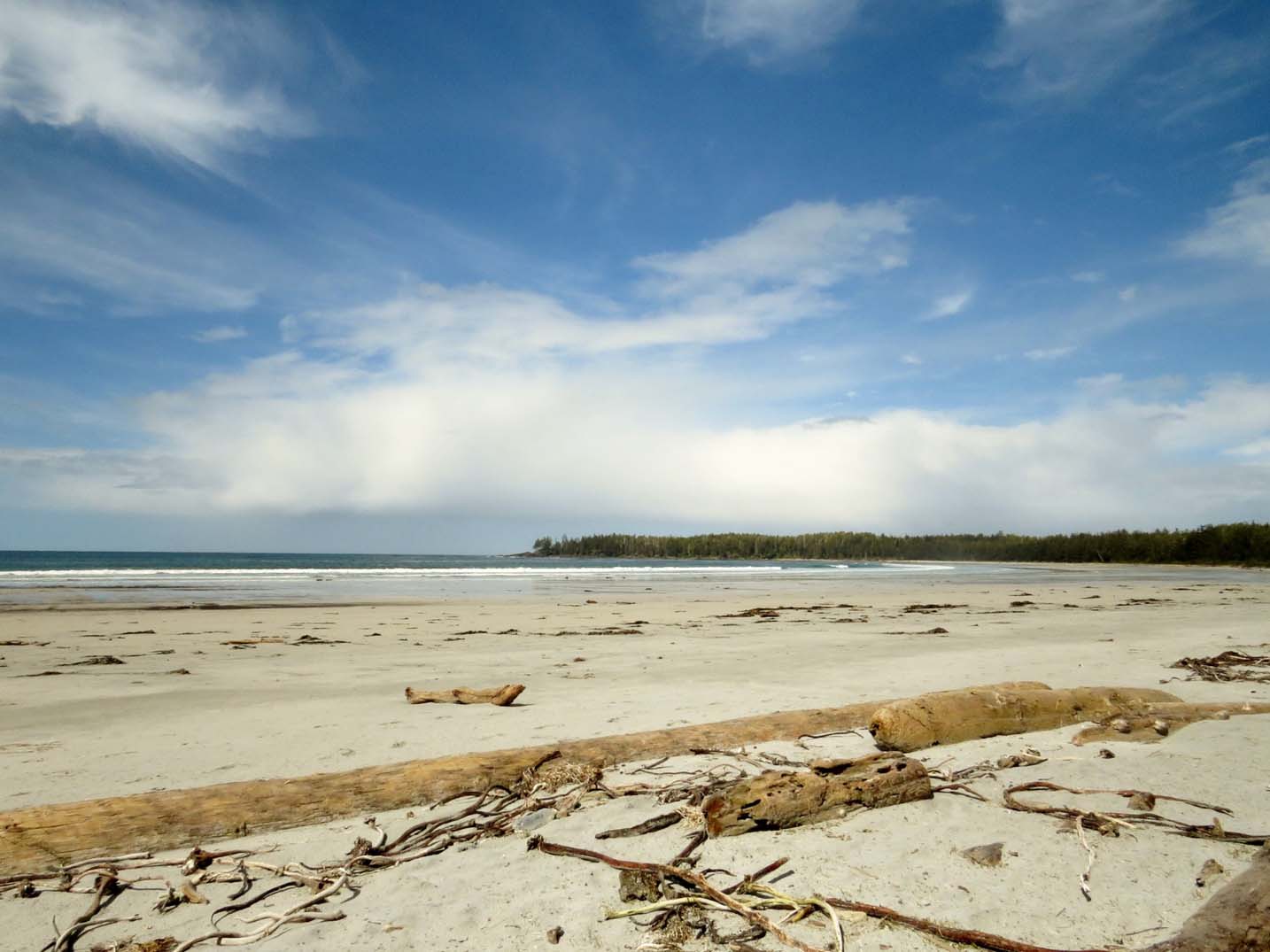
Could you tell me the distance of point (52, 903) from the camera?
3.05m

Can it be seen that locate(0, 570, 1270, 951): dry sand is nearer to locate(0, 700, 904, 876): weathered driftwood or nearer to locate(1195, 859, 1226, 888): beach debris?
locate(1195, 859, 1226, 888): beach debris

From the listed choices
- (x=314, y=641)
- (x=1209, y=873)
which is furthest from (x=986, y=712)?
(x=314, y=641)

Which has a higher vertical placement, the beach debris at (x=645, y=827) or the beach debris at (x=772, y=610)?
the beach debris at (x=645, y=827)

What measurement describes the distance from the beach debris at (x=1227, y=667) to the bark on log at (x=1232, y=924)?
6.66 m

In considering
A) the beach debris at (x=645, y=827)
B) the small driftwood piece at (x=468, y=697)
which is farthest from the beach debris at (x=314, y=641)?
the beach debris at (x=645, y=827)

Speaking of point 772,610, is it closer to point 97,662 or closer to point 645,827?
point 97,662

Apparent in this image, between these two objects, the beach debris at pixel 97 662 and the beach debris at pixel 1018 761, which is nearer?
the beach debris at pixel 1018 761

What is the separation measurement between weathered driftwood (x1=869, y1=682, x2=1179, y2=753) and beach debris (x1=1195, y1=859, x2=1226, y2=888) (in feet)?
6.69

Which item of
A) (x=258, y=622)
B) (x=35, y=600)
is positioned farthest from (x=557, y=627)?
(x=35, y=600)

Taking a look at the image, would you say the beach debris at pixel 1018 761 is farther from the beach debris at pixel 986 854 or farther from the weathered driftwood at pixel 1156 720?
the beach debris at pixel 986 854

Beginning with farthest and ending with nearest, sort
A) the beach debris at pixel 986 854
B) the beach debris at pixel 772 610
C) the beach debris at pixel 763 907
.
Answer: the beach debris at pixel 772 610 < the beach debris at pixel 986 854 < the beach debris at pixel 763 907

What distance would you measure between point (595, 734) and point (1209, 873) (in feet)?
13.0

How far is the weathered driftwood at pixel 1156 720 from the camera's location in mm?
5164

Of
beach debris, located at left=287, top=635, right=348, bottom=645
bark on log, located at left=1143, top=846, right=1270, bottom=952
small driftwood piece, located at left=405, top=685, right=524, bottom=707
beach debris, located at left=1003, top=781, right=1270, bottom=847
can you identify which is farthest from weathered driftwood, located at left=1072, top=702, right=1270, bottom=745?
beach debris, located at left=287, top=635, right=348, bottom=645
